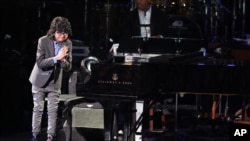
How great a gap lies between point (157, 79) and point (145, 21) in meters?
2.76

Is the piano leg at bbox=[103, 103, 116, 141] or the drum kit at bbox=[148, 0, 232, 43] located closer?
the piano leg at bbox=[103, 103, 116, 141]

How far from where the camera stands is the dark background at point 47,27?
9.08 metres

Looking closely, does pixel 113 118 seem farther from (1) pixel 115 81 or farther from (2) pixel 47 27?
(2) pixel 47 27

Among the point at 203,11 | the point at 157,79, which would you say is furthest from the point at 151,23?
the point at 203,11

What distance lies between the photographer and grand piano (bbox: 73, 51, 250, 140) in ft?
20.7

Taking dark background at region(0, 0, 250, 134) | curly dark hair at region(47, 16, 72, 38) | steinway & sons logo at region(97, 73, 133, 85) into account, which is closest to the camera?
steinway & sons logo at region(97, 73, 133, 85)

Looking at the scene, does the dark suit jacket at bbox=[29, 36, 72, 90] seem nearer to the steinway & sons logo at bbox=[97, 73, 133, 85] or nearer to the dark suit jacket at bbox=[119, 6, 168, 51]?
the steinway & sons logo at bbox=[97, 73, 133, 85]

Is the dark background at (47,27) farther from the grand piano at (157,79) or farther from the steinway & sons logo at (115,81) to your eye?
the steinway & sons logo at (115,81)

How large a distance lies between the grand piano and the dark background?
99.1 inches

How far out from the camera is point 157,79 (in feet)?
22.6

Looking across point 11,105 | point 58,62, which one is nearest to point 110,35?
point 11,105

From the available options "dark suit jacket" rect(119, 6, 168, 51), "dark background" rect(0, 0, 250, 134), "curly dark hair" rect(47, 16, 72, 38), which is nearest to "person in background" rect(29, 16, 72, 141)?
"curly dark hair" rect(47, 16, 72, 38)

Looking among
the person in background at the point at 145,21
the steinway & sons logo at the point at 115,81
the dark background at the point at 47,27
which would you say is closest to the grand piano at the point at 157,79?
the steinway & sons logo at the point at 115,81

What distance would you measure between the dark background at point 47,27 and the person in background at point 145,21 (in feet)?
4.62
